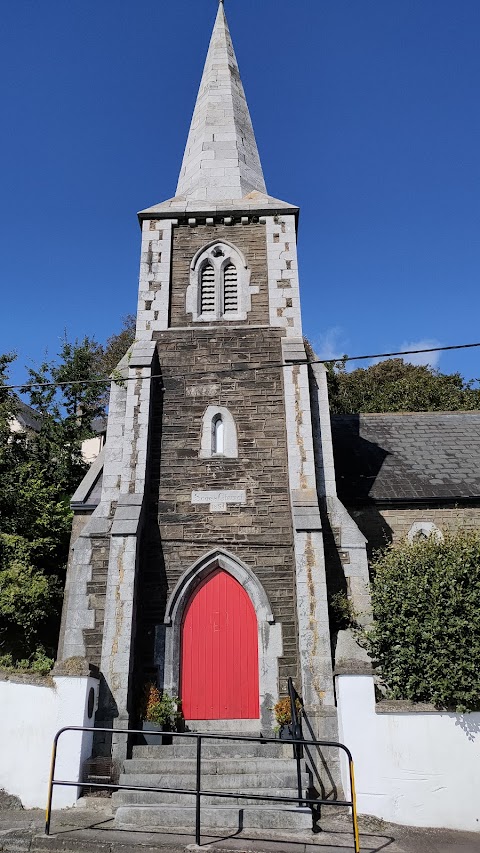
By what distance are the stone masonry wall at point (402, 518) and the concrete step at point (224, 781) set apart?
6009 millimetres

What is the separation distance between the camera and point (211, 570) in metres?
10.0

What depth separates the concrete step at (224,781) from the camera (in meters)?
7.24

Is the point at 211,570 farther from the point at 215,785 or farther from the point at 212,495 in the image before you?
the point at 215,785

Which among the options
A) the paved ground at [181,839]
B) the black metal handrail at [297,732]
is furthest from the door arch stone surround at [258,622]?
the paved ground at [181,839]

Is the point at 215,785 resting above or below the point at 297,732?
below

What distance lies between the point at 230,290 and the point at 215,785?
9.53 m

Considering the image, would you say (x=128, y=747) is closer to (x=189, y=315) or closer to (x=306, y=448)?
(x=306, y=448)

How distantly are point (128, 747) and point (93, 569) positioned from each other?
2807 millimetres

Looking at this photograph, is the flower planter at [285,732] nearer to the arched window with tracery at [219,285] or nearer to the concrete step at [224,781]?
the concrete step at [224,781]

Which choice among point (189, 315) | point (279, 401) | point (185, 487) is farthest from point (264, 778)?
point (189, 315)

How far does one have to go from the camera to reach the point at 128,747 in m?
8.12

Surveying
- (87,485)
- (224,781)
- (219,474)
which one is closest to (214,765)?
(224,781)

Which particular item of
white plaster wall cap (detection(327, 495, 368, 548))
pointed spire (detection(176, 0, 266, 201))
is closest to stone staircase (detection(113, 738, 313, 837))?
white plaster wall cap (detection(327, 495, 368, 548))

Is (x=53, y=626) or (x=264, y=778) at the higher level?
(x=53, y=626)
